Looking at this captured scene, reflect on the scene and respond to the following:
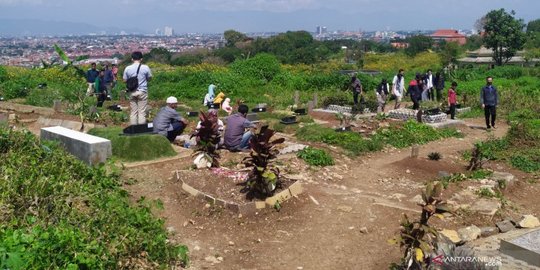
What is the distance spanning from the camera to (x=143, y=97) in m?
11.9

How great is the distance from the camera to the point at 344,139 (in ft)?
42.1

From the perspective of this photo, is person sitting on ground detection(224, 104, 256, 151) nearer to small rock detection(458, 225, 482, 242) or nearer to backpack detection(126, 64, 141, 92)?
backpack detection(126, 64, 141, 92)

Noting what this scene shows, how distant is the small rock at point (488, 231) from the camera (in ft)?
24.5

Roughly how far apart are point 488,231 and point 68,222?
5.11 m

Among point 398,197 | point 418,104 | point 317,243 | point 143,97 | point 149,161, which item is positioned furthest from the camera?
point 418,104

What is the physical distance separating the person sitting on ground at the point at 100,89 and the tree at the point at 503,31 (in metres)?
38.0

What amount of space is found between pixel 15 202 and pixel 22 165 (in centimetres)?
145

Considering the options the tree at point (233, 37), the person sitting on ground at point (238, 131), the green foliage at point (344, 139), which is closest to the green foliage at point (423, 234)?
the person sitting on ground at point (238, 131)

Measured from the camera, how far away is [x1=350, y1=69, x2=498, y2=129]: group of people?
50.6 ft

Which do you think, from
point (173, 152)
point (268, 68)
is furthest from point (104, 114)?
point (268, 68)

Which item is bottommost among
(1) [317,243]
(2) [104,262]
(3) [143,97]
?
(1) [317,243]

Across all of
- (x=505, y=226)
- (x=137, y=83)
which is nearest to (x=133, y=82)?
(x=137, y=83)

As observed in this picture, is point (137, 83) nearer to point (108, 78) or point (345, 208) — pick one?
point (345, 208)

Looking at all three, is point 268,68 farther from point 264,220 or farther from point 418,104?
point 264,220
